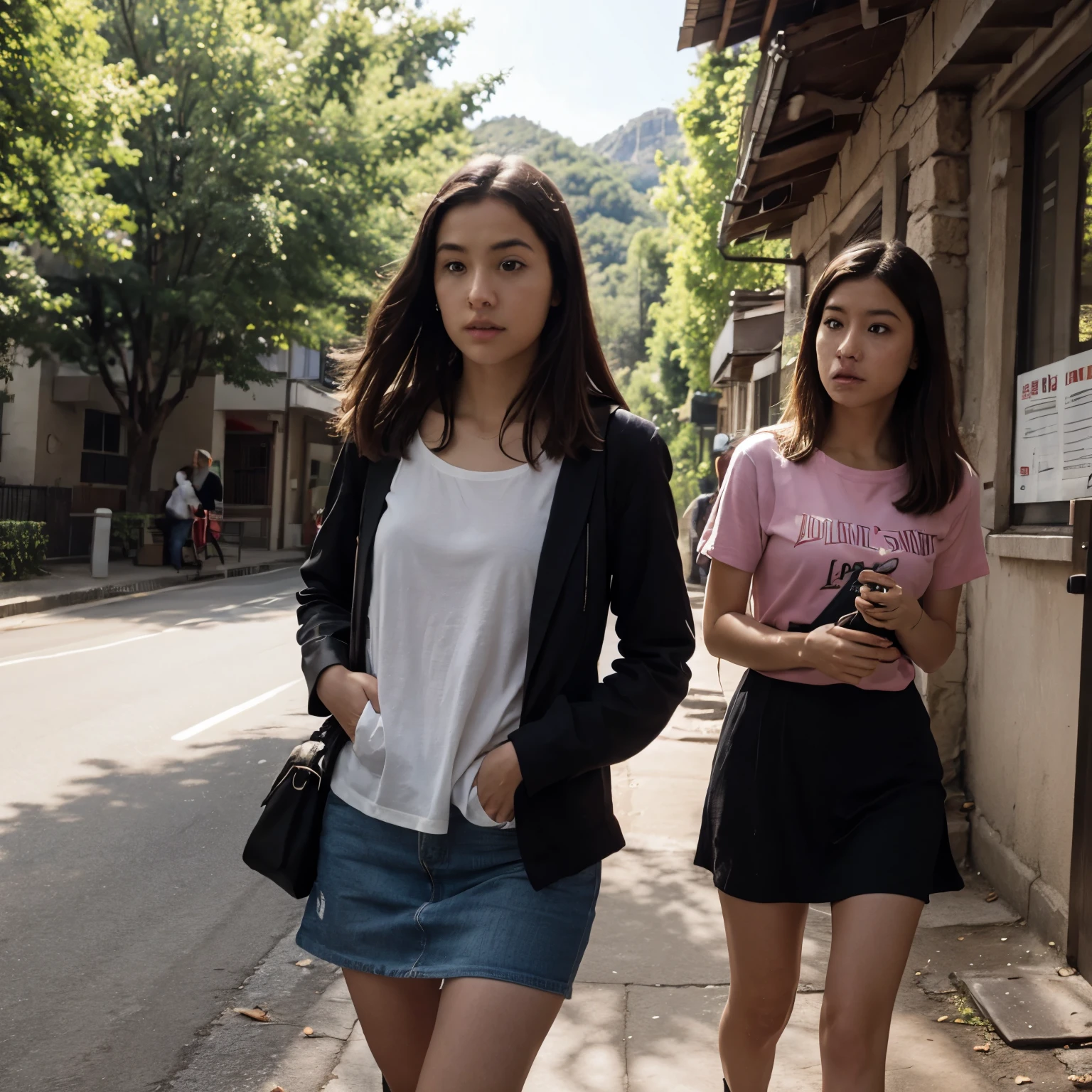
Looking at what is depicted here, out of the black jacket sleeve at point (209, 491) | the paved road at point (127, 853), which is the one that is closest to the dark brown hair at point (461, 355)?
the paved road at point (127, 853)

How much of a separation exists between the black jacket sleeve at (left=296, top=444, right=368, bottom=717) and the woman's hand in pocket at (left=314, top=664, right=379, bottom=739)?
0.05 m

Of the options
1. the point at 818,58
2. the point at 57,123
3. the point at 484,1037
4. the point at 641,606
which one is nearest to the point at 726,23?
the point at 818,58

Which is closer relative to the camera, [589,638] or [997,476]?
[589,638]

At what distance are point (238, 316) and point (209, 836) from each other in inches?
743

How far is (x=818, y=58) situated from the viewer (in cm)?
673

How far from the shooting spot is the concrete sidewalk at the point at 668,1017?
3.56 m

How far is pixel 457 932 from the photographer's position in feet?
6.54

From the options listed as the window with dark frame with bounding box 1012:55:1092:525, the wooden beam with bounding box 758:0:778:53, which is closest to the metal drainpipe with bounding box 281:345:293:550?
the wooden beam with bounding box 758:0:778:53

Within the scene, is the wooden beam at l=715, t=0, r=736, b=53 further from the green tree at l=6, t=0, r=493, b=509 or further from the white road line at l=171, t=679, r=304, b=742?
the green tree at l=6, t=0, r=493, b=509

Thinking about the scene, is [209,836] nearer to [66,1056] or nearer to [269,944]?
[269,944]

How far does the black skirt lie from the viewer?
260 cm

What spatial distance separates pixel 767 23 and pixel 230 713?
19.3 ft

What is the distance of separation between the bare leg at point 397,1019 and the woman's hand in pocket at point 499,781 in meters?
0.32

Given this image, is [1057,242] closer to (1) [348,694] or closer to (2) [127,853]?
(1) [348,694]
